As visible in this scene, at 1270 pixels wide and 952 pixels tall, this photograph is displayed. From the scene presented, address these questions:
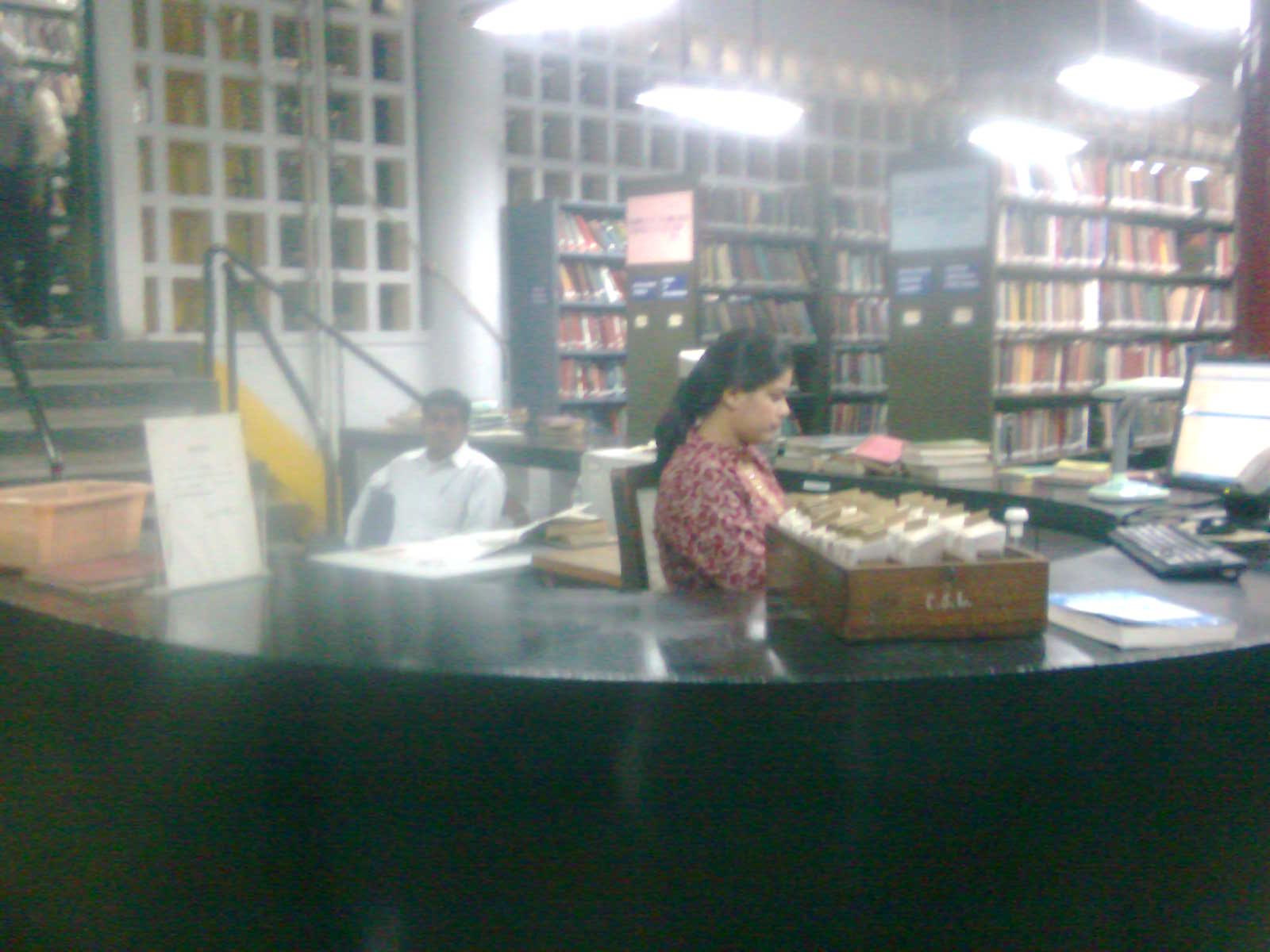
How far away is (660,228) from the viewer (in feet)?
21.7

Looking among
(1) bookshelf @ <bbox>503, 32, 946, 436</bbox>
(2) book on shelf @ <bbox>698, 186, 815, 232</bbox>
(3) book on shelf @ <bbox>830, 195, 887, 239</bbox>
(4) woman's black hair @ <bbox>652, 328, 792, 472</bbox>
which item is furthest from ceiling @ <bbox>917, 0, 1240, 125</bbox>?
(4) woman's black hair @ <bbox>652, 328, 792, 472</bbox>

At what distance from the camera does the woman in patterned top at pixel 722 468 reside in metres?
2.48

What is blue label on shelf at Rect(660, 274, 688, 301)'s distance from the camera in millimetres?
6473

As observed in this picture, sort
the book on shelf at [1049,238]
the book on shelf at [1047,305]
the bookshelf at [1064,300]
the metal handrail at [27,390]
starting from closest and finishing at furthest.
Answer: the metal handrail at [27,390] < the bookshelf at [1064,300] < the book on shelf at [1049,238] < the book on shelf at [1047,305]

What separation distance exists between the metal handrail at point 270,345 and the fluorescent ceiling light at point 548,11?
5.48ft

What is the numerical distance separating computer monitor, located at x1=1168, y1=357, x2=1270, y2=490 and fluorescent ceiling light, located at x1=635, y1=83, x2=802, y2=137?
3349 mm

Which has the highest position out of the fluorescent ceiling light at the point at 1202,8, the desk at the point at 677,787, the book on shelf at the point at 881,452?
the fluorescent ceiling light at the point at 1202,8

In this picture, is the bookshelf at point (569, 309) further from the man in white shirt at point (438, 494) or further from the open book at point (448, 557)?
the open book at point (448, 557)

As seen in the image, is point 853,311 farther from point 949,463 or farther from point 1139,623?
point 1139,623

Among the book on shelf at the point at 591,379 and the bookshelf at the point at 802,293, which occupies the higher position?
the bookshelf at the point at 802,293

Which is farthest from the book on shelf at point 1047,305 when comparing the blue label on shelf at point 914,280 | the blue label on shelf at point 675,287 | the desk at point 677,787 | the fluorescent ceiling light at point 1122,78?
the desk at point 677,787

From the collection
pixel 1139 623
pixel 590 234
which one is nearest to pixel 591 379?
pixel 590 234

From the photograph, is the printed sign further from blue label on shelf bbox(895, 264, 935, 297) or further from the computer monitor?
the computer monitor

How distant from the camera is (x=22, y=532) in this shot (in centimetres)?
218
